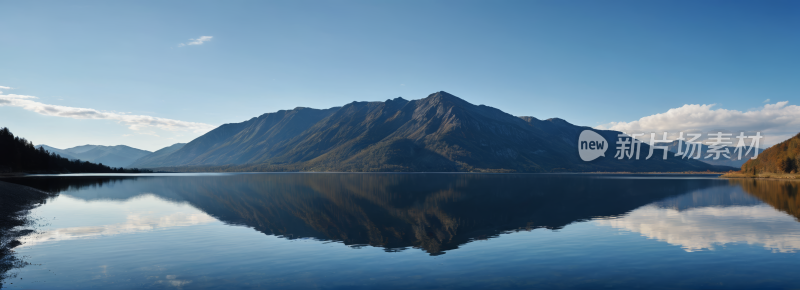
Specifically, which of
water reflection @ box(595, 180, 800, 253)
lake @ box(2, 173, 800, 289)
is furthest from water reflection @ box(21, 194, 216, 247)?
water reflection @ box(595, 180, 800, 253)

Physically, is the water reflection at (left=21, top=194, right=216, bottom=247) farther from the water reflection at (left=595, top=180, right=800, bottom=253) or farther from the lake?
the water reflection at (left=595, top=180, right=800, bottom=253)

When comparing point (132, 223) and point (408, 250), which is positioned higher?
point (408, 250)

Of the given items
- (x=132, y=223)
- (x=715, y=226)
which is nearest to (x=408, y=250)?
(x=132, y=223)

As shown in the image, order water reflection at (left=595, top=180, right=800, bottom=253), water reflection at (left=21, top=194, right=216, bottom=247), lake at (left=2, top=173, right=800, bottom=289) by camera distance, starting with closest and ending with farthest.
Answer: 1. lake at (left=2, top=173, right=800, bottom=289)
2. water reflection at (left=595, top=180, right=800, bottom=253)
3. water reflection at (left=21, top=194, right=216, bottom=247)

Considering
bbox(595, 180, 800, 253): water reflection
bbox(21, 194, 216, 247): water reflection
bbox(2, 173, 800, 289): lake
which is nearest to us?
bbox(2, 173, 800, 289): lake

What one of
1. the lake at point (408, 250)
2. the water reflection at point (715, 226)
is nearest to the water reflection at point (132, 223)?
the lake at point (408, 250)

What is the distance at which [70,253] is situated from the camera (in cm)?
3003

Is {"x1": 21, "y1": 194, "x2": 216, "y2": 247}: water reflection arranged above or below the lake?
below

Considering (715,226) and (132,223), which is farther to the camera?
(132,223)

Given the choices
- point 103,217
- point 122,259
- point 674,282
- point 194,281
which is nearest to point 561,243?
point 674,282

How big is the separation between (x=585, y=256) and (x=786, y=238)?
2337cm

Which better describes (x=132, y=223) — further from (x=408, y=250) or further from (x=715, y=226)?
(x=715, y=226)

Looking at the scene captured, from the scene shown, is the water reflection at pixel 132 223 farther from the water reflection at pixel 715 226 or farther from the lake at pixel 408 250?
the water reflection at pixel 715 226

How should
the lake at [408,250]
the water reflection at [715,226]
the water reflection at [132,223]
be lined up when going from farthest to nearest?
the water reflection at [132,223] < the water reflection at [715,226] < the lake at [408,250]
